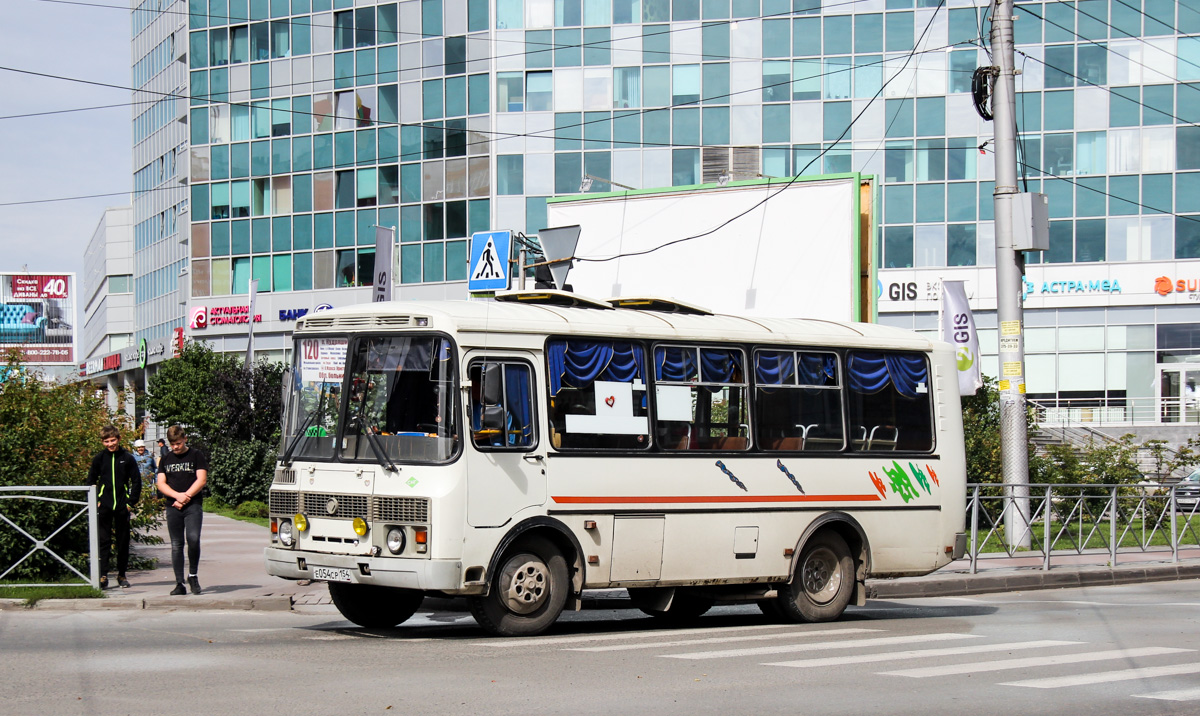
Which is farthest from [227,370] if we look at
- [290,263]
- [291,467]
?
[291,467]

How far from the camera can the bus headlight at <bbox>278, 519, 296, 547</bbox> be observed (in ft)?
37.7

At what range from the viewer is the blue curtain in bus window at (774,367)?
515 inches

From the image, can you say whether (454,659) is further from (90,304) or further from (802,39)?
(90,304)

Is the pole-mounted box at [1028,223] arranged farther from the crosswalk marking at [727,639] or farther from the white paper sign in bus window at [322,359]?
the white paper sign in bus window at [322,359]

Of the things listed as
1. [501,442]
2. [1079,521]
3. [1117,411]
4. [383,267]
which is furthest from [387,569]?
[1117,411]

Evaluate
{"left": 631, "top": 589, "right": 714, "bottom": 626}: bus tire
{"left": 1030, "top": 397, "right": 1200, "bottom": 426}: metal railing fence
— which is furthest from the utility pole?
{"left": 1030, "top": 397, "right": 1200, "bottom": 426}: metal railing fence

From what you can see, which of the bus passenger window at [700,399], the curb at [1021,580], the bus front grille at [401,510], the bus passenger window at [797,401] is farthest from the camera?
the curb at [1021,580]

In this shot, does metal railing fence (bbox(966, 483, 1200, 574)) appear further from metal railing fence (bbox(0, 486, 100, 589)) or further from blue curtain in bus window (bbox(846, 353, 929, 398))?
metal railing fence (bbox(0, 486, 100, 589))

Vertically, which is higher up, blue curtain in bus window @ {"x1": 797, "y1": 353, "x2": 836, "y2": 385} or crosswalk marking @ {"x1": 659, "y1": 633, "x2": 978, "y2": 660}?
Answer: blue curtain in bus window @ {"x1": 797, "y1": 353, "x2": 836, "y2": 385}

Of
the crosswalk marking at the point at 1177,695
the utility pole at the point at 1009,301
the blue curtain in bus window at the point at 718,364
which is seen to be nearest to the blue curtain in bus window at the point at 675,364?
the blue curtain in bus window at the point at 718,364

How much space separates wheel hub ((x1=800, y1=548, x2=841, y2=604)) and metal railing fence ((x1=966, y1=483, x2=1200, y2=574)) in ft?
18.1

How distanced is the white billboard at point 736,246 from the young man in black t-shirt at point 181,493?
522 inches

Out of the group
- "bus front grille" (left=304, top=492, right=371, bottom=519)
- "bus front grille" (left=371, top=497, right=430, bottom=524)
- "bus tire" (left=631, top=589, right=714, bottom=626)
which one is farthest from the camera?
"bus tire" (left=631, top=589, right=714, bottom=626)

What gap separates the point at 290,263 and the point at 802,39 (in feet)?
72.0
